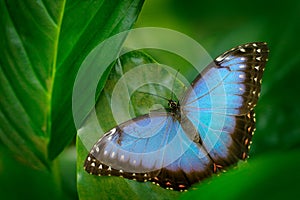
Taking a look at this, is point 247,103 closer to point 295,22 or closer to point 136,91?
point 136,91

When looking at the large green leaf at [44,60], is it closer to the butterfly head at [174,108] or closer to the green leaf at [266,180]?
the butterfly head at [174,108]

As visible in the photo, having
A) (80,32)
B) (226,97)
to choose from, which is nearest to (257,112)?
(226,97)

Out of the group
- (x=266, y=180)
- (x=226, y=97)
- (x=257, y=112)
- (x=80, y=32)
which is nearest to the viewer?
(x=266, y=180)

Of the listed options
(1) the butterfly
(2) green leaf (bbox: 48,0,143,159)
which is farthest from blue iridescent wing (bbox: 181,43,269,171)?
(2) green leaf (bbox: 48,0,143,159)

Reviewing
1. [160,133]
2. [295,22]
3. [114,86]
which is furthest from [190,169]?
[295,22]

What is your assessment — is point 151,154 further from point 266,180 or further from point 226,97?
point 266,180

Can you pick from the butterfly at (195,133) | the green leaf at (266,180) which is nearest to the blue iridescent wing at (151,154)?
the butterfly at (195,133)
